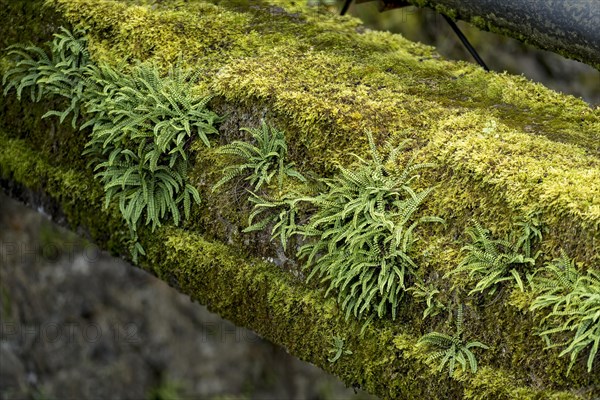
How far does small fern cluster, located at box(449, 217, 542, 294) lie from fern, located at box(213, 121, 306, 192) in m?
0.85

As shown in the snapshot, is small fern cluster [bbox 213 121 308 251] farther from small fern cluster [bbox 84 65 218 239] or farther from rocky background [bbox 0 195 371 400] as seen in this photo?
rocky background [bbox 0 195 371 400]

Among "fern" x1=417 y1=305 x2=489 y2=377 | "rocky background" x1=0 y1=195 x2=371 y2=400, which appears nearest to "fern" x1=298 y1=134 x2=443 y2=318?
"fern" x1=417 y1=305 x2=489 y2=377

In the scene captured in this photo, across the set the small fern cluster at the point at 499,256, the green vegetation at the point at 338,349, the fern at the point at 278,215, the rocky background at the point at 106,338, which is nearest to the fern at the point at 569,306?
the small fern cluster at the point at 499,256

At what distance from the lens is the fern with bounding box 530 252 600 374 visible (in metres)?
2.88

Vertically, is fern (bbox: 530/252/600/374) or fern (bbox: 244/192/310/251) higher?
fern (bbox: 530/252/600/374)

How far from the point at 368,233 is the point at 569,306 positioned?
82 centimetres

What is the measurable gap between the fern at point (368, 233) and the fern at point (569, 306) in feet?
1.67

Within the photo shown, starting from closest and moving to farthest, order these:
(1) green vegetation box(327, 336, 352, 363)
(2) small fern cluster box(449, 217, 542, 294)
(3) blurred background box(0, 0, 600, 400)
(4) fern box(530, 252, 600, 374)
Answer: (4) fern box(530, 252, 600, 374), (2) small fern cluster box(449, 217, 542, 294), (1) green vegetation box(327, 336, 352, 363), (3) blurred background box(0, 0, 600, 400)

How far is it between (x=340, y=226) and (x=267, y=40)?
1.31 m

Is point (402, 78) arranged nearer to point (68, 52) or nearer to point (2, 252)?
point (68, 52)

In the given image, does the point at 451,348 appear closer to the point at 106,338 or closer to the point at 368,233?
the point at 368,233

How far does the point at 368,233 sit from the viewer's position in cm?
338

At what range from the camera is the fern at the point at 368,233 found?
3.36 m

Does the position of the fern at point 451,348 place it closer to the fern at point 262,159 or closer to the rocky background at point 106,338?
the fern at point 262,159
